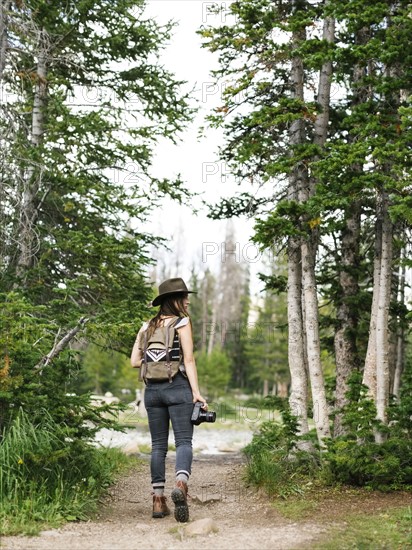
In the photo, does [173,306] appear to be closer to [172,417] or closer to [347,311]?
[172,417]

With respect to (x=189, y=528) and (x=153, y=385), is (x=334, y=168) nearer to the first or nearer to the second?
(x=153, y=385)

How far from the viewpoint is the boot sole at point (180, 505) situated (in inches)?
233

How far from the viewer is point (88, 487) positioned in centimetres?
677

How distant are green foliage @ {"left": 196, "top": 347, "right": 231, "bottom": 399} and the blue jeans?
33.1 meters

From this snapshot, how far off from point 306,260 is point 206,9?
442cm

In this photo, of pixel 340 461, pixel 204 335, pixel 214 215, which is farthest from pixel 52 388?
pixel 204 335

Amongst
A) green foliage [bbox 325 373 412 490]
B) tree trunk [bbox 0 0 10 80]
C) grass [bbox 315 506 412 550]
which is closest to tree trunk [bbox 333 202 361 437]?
green foliage [bbox 325 373 412 490]

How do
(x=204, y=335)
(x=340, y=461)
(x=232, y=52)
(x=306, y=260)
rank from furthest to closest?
(x=204, y=335), (x=232, y=52), (x=306, y=260), (x=340, y=461)

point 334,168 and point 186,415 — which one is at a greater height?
point 334,168

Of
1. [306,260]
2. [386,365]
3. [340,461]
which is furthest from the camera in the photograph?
[306,260]

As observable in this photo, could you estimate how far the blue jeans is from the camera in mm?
6234

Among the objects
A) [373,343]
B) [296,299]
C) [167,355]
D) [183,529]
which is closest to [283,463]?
[373,343]

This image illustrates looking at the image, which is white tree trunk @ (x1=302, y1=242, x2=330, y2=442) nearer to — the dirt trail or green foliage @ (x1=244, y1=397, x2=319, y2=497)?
green foliage @ (x1=244, y1=397, x2=319, y2=497)

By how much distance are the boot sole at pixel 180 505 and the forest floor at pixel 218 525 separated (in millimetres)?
66
